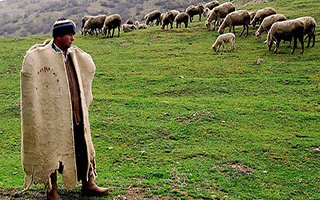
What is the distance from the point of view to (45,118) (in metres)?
4.83

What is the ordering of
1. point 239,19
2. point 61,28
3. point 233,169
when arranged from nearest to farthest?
point 61,28 → point 233,169 → point 239,19

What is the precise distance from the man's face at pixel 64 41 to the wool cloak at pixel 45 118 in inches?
4.6

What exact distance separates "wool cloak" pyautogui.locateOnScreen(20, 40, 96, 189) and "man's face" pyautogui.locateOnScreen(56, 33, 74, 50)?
12 cm

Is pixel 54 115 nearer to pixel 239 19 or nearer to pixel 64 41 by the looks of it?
pixel 64 41

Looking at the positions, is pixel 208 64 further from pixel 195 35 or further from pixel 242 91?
pixel 195 35

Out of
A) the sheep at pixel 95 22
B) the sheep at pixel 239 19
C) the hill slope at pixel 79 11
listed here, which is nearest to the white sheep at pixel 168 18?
the sheep at pixel 95 22

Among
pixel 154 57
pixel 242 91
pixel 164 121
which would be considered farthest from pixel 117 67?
pixel 164 121

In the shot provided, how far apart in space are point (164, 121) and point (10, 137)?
12.6 feet

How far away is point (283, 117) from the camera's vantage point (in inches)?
399

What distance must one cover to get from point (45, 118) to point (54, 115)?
11cm

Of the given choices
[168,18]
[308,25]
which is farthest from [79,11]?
[308,25]

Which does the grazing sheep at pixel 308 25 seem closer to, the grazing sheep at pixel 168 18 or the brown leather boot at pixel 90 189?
the grazing sheep at pixel 168 18

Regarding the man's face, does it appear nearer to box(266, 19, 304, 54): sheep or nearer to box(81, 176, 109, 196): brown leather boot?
box(81, 176, 109, 196): brown leather boot

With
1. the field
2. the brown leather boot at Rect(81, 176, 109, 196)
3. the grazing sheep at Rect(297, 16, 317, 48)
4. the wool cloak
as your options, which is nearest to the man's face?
the wool cloak
